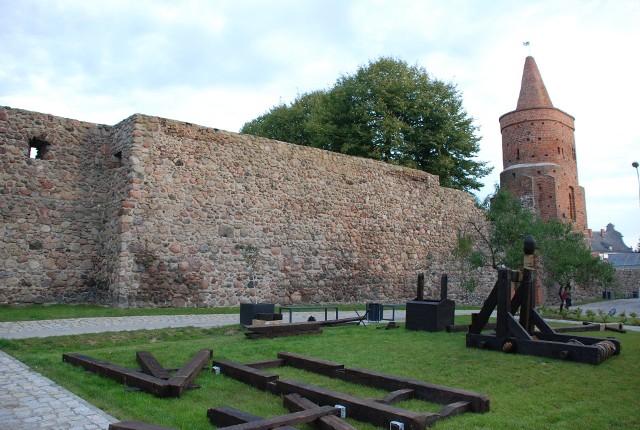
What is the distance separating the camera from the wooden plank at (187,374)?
15.6 ft

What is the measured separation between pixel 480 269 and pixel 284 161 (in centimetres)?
1207

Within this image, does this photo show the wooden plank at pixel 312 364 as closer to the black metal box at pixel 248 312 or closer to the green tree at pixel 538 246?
the black metal box at pixel 248 312

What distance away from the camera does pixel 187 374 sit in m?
5.18

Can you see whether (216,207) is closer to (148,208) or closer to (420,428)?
(148,208)

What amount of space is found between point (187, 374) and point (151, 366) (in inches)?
26.4

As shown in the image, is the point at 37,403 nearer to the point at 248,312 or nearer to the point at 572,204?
the point at 248,312

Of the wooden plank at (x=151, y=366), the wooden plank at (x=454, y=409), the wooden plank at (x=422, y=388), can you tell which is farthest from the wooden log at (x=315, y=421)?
the wooden plank at (x=151, y=366)

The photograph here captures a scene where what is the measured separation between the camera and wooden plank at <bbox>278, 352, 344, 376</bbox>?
580 cm

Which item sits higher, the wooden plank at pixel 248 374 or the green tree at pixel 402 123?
the green tree at pixel 402 123

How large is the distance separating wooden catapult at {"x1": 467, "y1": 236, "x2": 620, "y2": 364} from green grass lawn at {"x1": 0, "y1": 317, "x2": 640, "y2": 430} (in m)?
0.15

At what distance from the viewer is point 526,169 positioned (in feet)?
107

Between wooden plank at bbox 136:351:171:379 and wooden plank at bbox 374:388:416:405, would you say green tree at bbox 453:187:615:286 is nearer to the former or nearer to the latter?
wooden plank at bbox 374:388:416:405

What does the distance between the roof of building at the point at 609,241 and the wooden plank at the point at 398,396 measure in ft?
279

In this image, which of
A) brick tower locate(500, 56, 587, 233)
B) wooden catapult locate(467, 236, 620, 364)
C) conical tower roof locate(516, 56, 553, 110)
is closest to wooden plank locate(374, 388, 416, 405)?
wooden catapult locate(467, 236, 620, 364)
